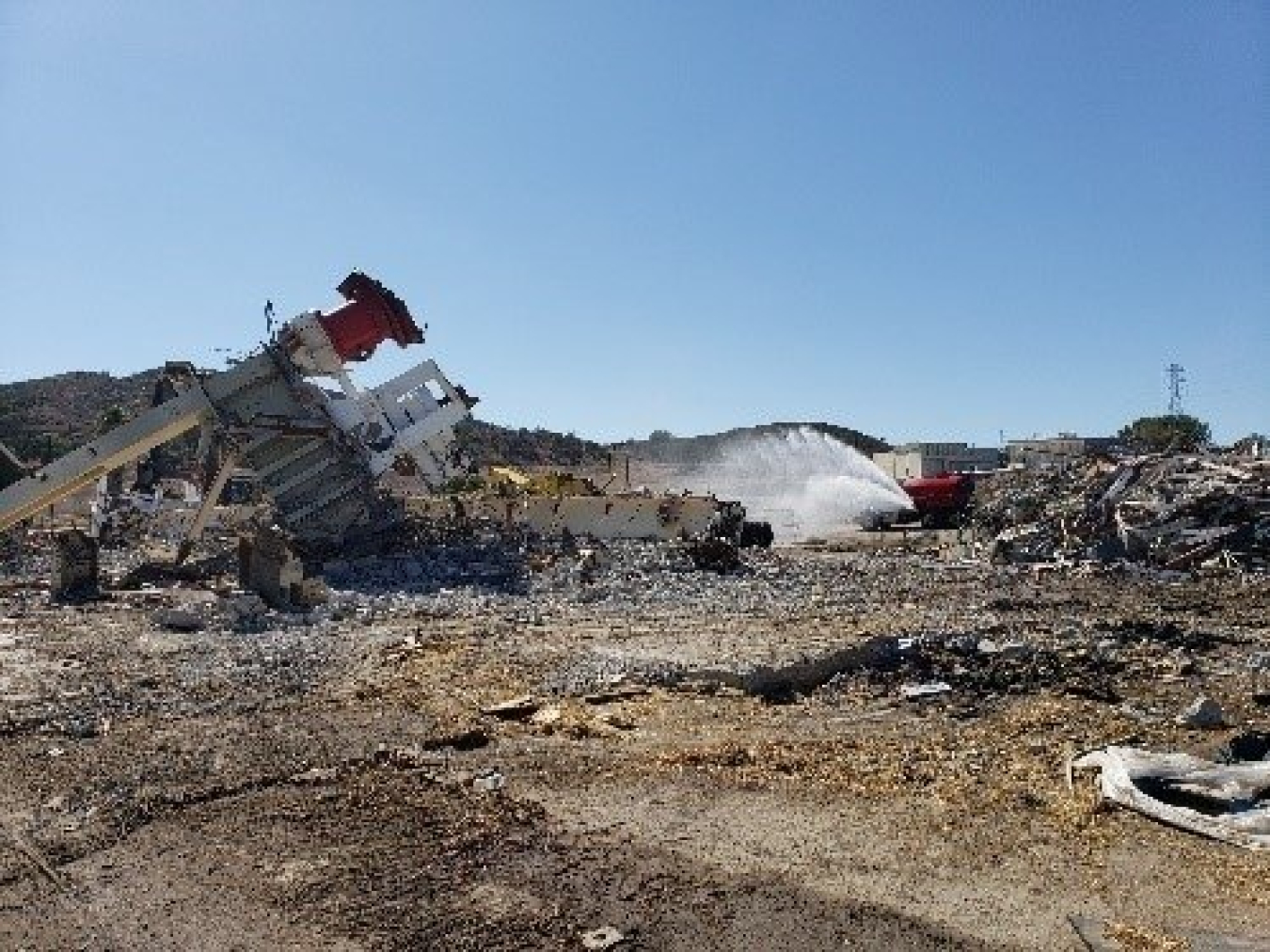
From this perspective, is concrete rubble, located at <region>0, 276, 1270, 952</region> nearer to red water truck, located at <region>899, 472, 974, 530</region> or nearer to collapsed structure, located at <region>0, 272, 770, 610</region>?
collapsed structure, located at <region>0, 272, 770, 610</region>

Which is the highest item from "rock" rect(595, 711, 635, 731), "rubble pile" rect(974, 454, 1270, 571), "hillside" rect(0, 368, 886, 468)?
"hillside" rect(0, 368, 886, 468)

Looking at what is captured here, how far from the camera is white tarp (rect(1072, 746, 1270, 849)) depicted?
677 centimetres

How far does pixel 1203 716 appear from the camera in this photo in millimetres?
9477

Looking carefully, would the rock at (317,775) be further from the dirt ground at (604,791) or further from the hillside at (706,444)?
the hillside at (706,444)

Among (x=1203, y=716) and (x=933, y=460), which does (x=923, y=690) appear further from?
(x=933, y=460)

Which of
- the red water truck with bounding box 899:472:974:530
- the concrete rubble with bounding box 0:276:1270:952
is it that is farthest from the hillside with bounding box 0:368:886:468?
the concrete rubble with bounding box 0:276:1270:952

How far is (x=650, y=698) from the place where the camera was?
10836mm

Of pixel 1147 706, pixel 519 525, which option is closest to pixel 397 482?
pixel 519 525

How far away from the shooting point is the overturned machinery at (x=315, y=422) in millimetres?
23500

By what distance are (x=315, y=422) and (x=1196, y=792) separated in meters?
20.2

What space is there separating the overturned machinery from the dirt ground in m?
8.83

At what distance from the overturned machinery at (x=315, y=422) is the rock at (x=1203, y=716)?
18627mm

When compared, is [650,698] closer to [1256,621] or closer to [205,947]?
[205,947]

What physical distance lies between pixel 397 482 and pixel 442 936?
3486 cm
